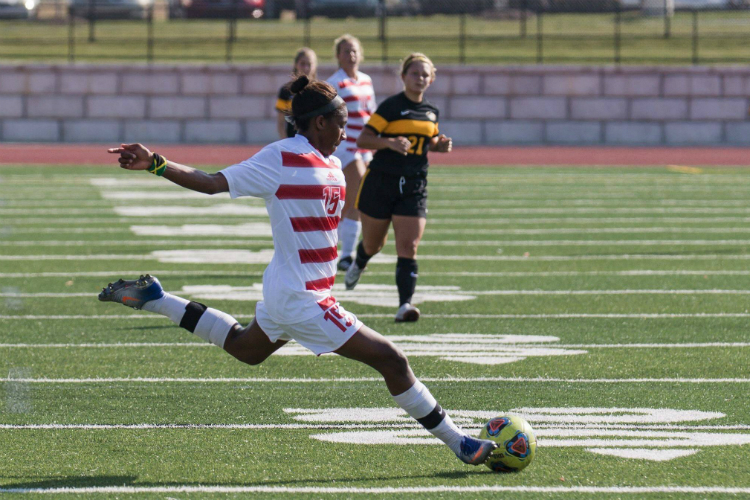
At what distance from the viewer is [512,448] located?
551cm

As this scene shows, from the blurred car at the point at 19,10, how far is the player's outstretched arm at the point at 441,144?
29.9 meters

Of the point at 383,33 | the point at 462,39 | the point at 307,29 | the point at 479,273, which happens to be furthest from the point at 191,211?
the point at 307,29

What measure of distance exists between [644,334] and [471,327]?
4.19 ft

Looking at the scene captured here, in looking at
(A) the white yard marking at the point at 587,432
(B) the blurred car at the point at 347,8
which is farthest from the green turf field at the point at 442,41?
(A) the white yard marking at the point at 587,432

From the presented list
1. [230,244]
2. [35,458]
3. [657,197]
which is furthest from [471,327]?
[657,197]

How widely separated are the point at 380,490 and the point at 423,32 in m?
29.5

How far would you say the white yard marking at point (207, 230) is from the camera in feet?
49.3

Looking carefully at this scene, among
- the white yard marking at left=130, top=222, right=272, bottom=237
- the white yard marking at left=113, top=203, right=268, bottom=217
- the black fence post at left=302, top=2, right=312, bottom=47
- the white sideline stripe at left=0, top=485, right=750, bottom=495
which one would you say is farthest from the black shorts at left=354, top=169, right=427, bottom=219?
the black fence post at left=302, top=2, right=312, bottom=47

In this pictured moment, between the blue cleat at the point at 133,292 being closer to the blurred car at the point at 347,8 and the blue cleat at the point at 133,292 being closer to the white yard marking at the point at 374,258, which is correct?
the white yard marking at the point at 374,258

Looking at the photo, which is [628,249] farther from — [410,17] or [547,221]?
[410,17]

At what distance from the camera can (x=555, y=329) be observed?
9.15 meters

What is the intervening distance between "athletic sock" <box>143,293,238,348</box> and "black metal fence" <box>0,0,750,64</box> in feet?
82.8

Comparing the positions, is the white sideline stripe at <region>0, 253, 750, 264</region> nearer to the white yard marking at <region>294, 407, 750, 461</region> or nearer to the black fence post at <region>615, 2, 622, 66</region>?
the white yard marking at <region>294, 407, 750, 461</region>

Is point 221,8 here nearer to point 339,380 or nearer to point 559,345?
point 559,345
